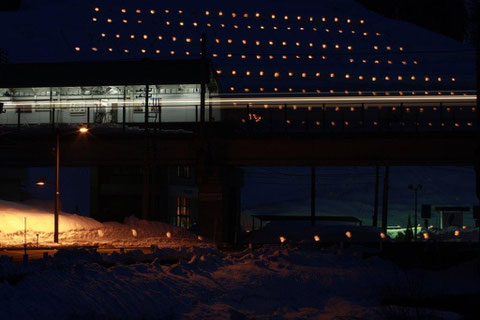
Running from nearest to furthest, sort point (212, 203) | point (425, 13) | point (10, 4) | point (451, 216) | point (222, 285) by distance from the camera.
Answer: point (222, 285), point (212, 203), point (451, 216), point (425, 13), point (10, 4)

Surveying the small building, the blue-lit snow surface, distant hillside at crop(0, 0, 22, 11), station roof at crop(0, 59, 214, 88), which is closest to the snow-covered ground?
station roof at crop(0, 59, 214, 88)

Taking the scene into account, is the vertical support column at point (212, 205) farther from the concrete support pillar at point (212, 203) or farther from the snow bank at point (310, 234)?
the snow bank at point (310, 234)

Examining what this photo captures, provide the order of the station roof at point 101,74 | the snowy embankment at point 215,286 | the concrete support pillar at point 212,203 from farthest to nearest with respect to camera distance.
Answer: the station roof at point 101,74
the concrete support pillar at point 212,203
the snowy embankment at point 215,286

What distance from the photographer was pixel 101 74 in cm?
4459

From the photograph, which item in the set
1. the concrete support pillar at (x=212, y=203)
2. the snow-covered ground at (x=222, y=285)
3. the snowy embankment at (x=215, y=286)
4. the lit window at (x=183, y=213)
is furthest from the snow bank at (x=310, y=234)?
the snowy embankment at (x=215, y=286)

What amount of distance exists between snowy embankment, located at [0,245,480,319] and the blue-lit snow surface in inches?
2379

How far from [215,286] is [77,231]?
15.4 m

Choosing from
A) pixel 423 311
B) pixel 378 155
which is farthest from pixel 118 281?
pixel 378 155

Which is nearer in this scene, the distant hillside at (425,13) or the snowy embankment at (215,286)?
the snowy embankment at (215,286)

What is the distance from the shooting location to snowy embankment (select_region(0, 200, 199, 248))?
27.2m

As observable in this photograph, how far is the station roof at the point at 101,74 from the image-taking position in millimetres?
43281

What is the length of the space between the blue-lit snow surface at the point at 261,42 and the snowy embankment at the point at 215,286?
6042 cm

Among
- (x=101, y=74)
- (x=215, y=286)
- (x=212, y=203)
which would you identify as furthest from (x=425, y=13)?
(x=215, y=286)

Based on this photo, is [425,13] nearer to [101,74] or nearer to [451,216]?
[451,216]
